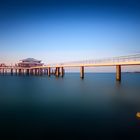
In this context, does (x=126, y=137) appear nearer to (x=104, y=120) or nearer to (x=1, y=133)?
(x=104, y=120)

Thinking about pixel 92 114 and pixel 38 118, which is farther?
pixel 92 114

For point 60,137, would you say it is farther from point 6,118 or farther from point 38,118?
point 6,118

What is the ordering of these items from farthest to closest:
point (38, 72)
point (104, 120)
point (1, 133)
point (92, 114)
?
point (38, 72) < point (92, 114) < point (104, 120) < point (1, 133)

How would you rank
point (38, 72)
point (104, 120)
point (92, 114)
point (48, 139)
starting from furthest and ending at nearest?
point (38, 72) < point (92, 114) < point (104, 120) < point (48, 139)

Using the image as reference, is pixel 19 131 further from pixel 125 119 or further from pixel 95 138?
pixel 125 119

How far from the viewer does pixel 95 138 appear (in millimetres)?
6309

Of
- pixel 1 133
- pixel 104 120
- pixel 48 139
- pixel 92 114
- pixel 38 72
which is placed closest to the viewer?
pixel 48 139

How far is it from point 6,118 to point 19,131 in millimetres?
2408

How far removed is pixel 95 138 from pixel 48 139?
6.64 ft

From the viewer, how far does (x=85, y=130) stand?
23.2 feet

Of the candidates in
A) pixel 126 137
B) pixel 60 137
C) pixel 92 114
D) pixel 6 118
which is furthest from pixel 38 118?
pixel 126 137

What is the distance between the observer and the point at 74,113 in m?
9.90

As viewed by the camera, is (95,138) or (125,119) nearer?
(95,138)

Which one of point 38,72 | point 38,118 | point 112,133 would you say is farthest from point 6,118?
point 38,72
